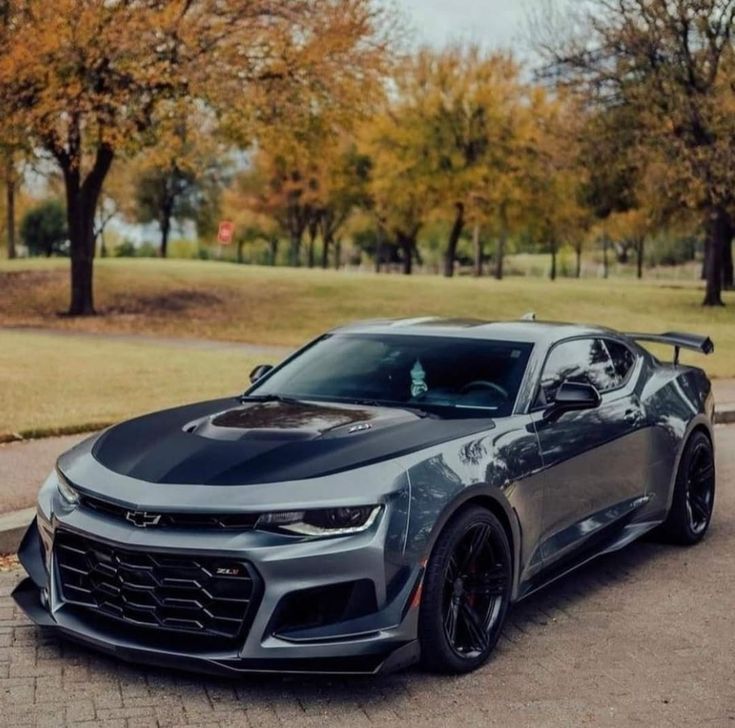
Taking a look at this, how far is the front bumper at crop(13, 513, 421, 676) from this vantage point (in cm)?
404

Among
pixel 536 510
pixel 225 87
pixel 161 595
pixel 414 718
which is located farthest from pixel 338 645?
pixel 225 87

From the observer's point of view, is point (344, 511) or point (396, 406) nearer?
point (344, 511)

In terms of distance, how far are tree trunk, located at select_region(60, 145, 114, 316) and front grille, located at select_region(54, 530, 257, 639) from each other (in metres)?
23.7

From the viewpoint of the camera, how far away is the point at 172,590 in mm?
4141

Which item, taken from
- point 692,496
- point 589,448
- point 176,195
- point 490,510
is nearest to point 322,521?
point 490,510

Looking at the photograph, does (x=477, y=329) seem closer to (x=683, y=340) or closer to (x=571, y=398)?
(x=571, y=398)

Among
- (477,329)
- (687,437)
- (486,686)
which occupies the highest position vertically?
(477,329)

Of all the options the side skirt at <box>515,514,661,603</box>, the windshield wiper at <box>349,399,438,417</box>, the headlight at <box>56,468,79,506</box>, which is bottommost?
the side skirt at <box>515,514,661,603</box>

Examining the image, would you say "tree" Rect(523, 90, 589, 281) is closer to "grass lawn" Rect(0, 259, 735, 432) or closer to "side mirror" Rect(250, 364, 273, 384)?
"grass lawn" Rect(0, 259, 735, 432)

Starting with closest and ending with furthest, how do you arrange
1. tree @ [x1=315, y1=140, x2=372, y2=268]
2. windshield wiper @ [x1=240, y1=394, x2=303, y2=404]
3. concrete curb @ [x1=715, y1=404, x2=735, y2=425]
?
windshield wiper @ [x1=240, y1=394, x2=303, y2=404]
concrete curb @ [x1=715, y1=404, x2=735, y2=425]
tree @ [x1=315, y1=140, x2=372, y2=268]

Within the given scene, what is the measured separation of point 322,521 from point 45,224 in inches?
2966

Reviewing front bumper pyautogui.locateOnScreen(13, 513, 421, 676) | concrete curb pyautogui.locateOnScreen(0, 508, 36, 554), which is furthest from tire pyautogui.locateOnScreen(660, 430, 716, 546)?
concrete curb pyautogui.locateOnScreen(0, 508, 36, 554)

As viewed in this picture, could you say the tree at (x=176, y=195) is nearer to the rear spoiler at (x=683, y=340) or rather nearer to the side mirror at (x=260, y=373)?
the rear spoiler at (x=683, y=340)

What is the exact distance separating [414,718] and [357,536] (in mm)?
700
